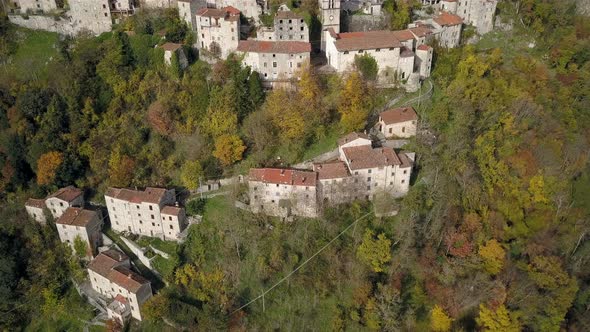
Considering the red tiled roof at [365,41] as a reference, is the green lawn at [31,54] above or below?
below

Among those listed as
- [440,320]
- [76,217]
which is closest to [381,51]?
[440,320]

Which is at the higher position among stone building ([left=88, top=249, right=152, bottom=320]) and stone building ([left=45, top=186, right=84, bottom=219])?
stone building ([left=45, top=186, right=84, bottom=219])

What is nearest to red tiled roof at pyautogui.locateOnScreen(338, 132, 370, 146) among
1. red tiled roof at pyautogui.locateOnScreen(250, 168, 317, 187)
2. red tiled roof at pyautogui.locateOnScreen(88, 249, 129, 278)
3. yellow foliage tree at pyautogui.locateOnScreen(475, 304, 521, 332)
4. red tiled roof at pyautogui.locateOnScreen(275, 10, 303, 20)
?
red tiled roof at pyautogui.locateOnScreen(250, 168, 317, 187)

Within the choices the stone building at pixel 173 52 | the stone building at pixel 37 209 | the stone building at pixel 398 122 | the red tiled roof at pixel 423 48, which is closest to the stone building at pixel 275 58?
the stone building at pixel 173 52

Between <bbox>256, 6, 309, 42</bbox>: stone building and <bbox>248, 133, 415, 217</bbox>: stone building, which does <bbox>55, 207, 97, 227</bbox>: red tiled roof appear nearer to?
<bbox>248, 133, 415, 217</bbox>: stone building

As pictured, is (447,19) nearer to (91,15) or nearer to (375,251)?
(375,251)

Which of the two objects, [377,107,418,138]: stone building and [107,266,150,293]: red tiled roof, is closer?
[107,266,150,293]: red tiled roof

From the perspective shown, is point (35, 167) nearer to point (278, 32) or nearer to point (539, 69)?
point (278, 32)

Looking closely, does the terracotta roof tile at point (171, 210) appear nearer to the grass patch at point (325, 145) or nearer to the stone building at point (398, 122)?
the grass patch at point (325, 145)
